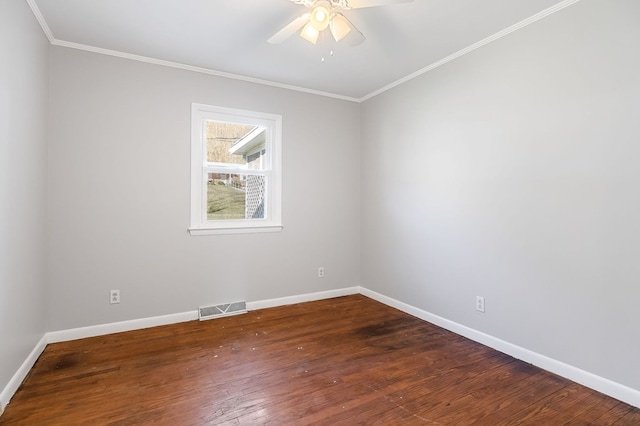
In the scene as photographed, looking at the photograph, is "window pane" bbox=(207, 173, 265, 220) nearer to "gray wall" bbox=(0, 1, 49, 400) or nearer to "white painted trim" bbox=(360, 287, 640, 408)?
"gray wall" bbox=(0, 1, 49, 400)

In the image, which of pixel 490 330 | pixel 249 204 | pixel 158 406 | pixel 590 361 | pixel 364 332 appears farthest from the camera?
pixel 249 204

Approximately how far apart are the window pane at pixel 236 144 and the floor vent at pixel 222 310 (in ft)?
5.08

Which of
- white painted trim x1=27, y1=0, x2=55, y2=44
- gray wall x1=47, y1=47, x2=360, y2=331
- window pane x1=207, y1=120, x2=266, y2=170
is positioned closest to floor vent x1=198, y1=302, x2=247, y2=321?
gray wall x1=47, y1=47, x2=360, y2=331

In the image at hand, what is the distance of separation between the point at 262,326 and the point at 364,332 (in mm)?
990

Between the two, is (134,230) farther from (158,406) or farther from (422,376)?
(422,376)

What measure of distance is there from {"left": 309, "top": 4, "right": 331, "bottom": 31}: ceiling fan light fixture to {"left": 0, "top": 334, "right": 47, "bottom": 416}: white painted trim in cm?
284

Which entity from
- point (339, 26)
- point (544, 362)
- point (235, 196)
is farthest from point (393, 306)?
point (339, 26)

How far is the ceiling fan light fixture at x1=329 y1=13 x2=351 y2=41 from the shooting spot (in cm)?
200

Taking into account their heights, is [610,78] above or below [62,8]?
below

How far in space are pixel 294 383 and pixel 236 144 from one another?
99.1 inches

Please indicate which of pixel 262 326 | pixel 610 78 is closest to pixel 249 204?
pixel 262 326

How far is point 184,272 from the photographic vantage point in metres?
3.27

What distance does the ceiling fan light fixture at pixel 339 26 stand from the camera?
6.55 feet

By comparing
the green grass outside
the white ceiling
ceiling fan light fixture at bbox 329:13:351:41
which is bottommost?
the green grass outside
